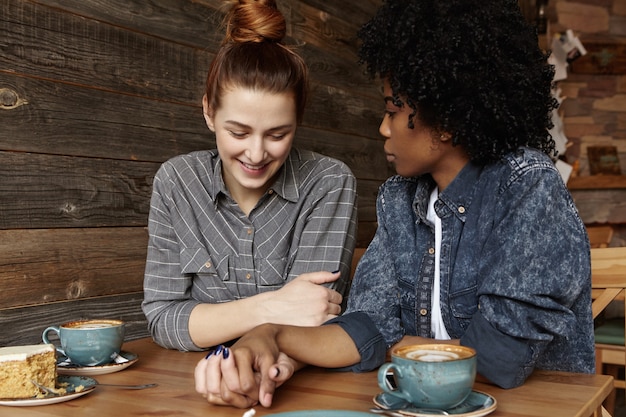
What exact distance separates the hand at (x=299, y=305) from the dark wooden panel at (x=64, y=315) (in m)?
0.58

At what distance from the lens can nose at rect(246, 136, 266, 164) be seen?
1.39m

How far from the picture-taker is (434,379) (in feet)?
2.62

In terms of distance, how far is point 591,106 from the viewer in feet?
15.8

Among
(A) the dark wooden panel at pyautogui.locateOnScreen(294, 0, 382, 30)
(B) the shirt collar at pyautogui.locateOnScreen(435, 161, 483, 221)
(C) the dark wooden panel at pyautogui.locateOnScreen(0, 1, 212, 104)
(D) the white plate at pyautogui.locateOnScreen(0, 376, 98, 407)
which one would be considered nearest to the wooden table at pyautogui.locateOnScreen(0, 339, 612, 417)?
(D) the white plate at pyautogui.locateOnScreen(0, 376, 98, 407)

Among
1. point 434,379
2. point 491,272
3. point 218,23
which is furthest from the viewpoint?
point 218,23

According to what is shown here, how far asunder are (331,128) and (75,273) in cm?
127

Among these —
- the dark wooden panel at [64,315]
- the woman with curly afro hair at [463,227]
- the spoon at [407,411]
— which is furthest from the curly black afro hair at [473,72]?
the dark wooden panel at [64,315]

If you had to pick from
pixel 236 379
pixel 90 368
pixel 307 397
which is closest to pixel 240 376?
pixel 236 379

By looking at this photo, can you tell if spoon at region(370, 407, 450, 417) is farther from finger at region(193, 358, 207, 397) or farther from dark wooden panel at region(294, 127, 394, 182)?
dark wooden panel at region(294, 127, 394, 182)

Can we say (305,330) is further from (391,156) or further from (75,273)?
(75,273)

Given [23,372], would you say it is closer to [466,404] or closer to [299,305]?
[299,305]

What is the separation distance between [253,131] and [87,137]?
1.57 feet

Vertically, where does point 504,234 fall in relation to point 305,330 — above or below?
above

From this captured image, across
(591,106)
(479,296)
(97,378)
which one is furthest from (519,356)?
(591,106)
